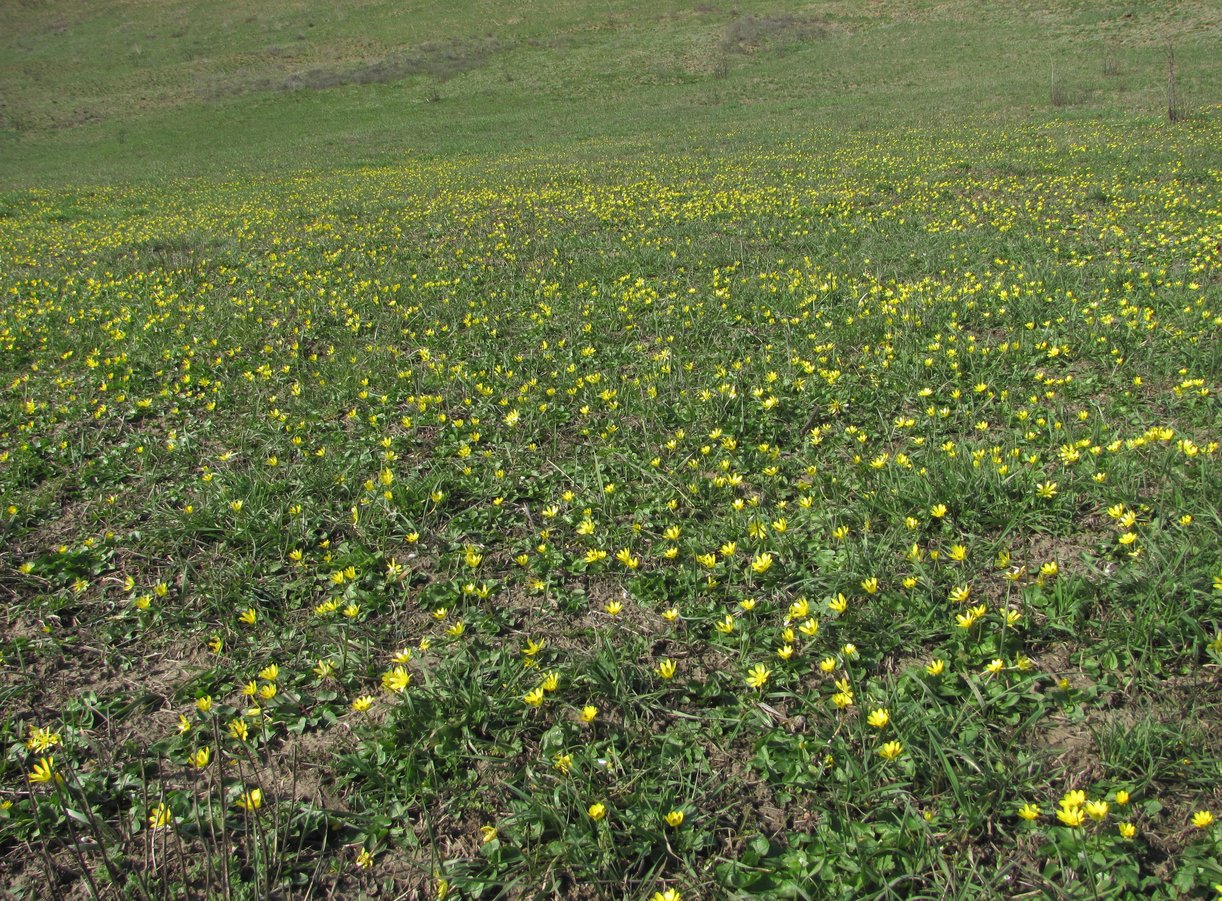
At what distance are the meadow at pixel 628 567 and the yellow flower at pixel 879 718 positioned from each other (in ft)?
0.16

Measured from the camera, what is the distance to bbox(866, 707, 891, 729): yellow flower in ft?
8.35

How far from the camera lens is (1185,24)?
30.2 m

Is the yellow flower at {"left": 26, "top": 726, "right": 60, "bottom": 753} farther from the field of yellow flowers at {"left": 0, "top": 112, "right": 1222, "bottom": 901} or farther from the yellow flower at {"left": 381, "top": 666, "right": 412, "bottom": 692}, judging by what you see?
the yellow flower at {"left": 381, "top": 666, "right": 412, "bottom": 692}

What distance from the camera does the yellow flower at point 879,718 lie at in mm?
2545

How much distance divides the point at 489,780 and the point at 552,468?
2.19 metres

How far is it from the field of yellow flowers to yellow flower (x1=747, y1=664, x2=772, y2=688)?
63mm

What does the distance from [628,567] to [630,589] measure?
0.41 ft

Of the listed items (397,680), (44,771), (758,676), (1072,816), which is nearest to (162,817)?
(44,771)

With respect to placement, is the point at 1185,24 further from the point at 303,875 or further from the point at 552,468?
the point at 303,875

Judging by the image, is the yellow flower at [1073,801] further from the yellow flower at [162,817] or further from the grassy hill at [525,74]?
the grassy hill at [525,74]

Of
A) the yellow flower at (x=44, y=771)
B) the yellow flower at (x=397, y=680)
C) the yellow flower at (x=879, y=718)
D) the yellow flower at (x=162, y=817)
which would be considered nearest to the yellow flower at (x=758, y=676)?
the yellow flower at (x=879, y=718)

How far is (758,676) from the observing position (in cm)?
283

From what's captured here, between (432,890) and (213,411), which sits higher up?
(213,411)

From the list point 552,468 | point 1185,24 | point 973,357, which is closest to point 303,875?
point 552,468
